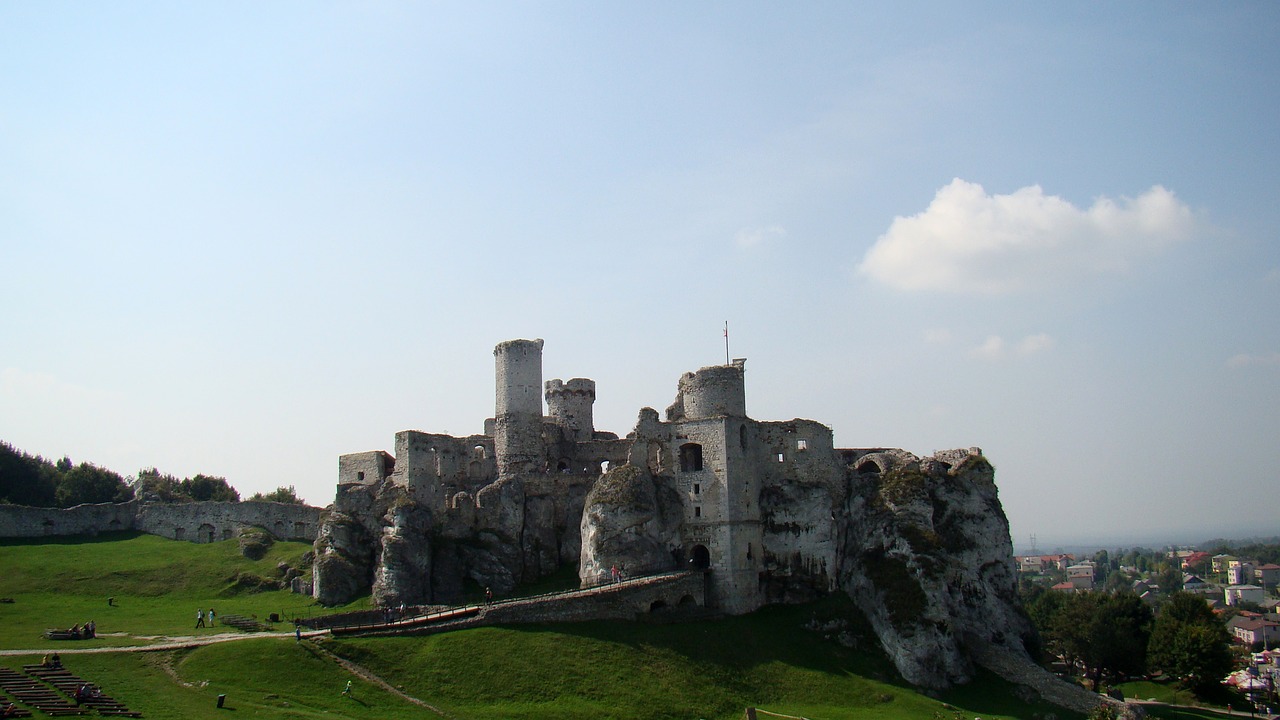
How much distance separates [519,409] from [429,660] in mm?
26434

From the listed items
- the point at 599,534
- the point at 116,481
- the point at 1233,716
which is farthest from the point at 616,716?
the point at 116,481

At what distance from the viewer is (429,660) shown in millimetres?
45844

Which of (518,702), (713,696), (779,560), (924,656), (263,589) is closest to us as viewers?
(518,702)

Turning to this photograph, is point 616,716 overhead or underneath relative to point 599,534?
underneath

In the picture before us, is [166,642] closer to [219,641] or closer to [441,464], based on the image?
[219,641]

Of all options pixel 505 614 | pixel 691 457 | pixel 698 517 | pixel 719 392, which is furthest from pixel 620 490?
pixel 505 614

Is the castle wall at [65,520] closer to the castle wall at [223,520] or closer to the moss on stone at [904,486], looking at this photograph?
the castle wall at [223,520]

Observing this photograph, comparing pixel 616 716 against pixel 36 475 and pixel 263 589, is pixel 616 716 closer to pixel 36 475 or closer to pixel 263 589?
pixel 263 589

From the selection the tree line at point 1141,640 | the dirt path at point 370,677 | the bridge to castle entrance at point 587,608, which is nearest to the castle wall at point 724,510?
the bridge to castle entrance at point 587,608

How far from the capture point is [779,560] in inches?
2621

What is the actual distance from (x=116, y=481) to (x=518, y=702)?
202 feet

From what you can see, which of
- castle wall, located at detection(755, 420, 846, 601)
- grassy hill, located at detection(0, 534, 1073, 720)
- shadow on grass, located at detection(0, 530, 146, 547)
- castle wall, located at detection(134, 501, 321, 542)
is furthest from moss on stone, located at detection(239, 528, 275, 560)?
castle wall, located at detection(755, 420, 846, 601)

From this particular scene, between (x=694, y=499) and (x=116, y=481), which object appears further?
(x=116, y=481)

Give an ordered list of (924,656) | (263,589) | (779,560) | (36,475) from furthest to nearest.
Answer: (36,475) → (779,560) → (263,589) → (924,656)
